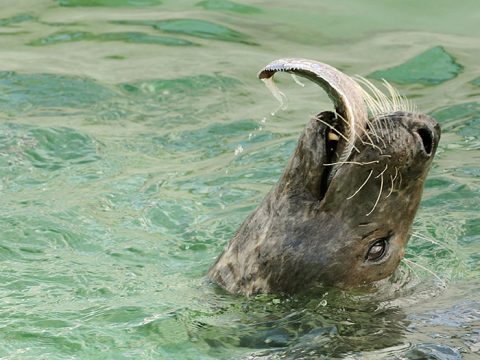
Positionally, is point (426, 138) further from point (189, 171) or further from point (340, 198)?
point (189, 171)

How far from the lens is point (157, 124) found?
318 inches

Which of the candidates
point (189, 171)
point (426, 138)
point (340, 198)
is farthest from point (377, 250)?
point (189, 171)

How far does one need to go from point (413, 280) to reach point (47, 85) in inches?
180

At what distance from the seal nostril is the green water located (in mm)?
666

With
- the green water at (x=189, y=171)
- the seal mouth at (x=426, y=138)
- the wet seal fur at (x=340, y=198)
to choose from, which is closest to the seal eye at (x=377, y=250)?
the wet seal fur at (x=340, y=198)

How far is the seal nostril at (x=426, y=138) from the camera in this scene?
4078 mm

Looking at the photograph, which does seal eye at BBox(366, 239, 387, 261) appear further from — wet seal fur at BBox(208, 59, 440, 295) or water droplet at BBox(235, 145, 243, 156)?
water droplet at BBox(235, 145, 243, 156)

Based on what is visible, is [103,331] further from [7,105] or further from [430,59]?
[430,59]

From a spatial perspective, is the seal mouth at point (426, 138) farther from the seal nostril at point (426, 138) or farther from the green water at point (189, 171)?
the green water at point (189, 171)

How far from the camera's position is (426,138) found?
4.09 m

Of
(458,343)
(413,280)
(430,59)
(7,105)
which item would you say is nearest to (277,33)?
(430,59)

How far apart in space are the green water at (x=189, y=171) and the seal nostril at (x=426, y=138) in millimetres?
666

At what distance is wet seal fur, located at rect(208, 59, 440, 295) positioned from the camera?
409 cm

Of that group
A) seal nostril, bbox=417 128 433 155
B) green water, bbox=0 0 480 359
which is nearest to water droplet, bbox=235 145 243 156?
green water, bbox=0 0 480 359
